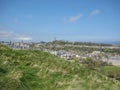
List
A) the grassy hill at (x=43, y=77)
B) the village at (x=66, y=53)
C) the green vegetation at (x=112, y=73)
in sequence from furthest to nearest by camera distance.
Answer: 1. the green vegetation at (x=112, y=73)
2. the village at (x=66, y=53)
3. the grassy hill at (x=43, y=77)

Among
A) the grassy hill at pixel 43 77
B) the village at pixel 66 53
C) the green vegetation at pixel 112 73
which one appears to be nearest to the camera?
the grassy hill at pixel 43 77

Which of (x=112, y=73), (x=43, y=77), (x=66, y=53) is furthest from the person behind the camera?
(x=66, y=53)

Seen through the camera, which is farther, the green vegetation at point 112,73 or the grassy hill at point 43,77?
the green vegetation at point 112,73

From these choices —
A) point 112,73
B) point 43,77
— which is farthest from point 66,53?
point 43,77

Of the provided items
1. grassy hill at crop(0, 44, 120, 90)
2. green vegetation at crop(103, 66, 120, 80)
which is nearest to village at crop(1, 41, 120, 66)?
grassy hill at crop(0, 44, 120, 90)

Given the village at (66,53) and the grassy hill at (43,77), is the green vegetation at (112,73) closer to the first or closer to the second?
the village at (66,53)

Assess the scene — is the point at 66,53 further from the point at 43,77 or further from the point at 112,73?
the point at 43,77

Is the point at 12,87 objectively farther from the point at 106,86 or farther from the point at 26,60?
the point at 26,60

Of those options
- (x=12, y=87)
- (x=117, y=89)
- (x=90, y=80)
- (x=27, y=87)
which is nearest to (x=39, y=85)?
(x=27, y=87)

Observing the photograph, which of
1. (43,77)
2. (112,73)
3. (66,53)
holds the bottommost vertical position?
(66,53)

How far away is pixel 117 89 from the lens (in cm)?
555

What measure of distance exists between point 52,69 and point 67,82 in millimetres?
1082

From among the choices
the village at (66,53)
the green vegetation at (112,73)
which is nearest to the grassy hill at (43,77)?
the village at (66,53)

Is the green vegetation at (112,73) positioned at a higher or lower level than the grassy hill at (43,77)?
lower
